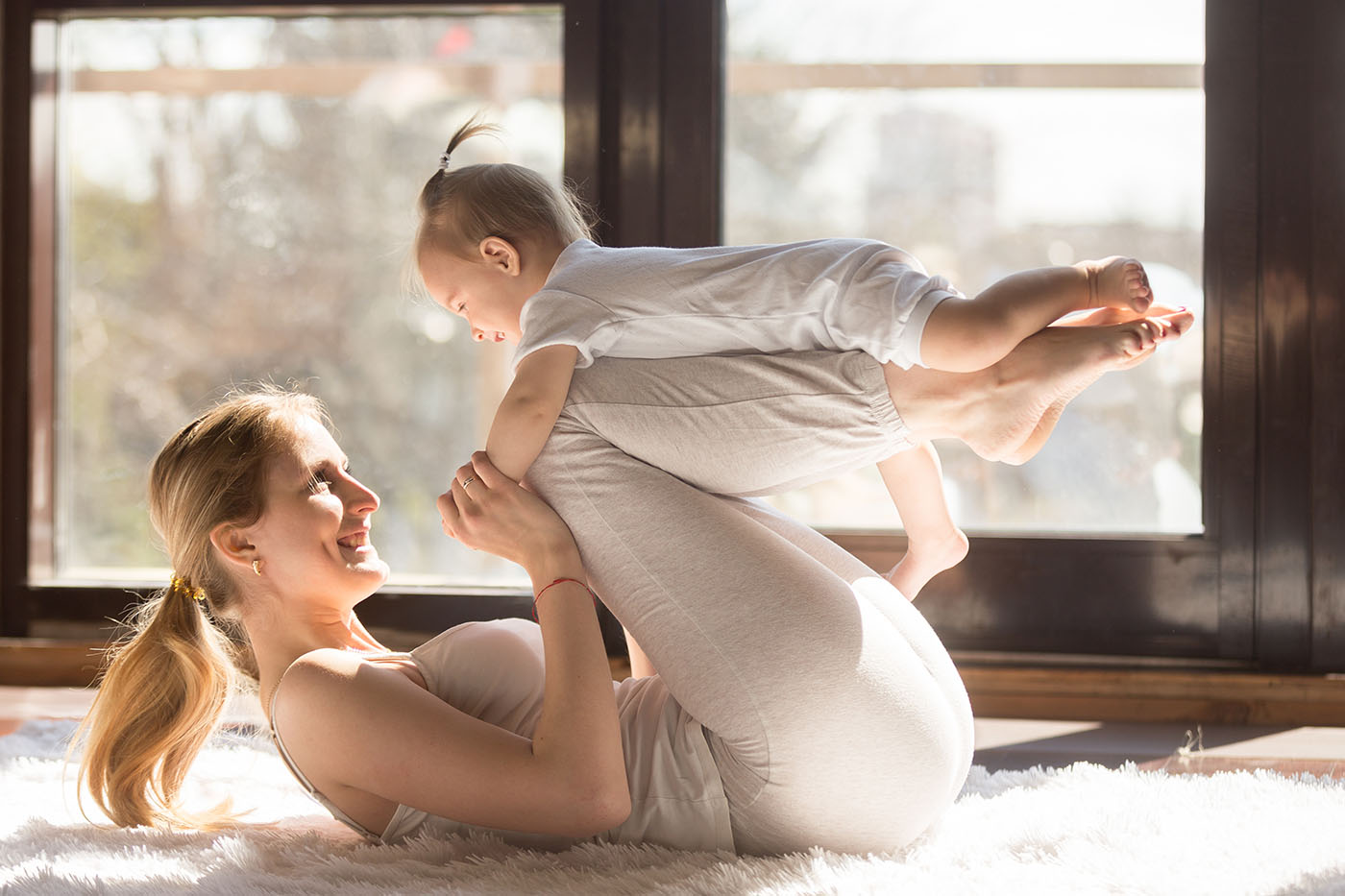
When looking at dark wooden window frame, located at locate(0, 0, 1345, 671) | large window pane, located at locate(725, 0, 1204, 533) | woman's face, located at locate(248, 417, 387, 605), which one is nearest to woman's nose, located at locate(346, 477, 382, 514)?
woman's face, located at locate(248, 417, 387, 605)

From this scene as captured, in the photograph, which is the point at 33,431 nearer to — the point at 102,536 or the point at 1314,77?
the point at 102,536

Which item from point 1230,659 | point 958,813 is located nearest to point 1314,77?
point 1230,659

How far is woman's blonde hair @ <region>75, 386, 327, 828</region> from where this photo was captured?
4.51ft

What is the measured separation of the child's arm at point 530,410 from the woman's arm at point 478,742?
6.4 inches

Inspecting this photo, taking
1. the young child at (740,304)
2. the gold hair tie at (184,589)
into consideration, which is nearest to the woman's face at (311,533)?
the gold hair tie at (184,589)

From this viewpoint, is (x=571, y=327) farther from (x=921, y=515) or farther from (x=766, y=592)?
(x=921, y=515)

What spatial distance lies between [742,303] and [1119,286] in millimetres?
393

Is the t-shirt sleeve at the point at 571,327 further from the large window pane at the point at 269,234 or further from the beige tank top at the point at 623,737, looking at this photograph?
the large window pane at the point at 269,234

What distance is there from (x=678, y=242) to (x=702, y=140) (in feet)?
0.68

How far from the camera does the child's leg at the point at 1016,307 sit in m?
1.20

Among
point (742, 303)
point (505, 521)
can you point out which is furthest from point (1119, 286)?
point (505, 521)

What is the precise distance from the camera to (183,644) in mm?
1379

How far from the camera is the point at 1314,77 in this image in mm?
2180

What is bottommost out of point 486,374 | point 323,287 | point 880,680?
point 880,680
